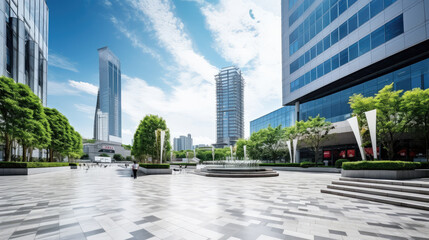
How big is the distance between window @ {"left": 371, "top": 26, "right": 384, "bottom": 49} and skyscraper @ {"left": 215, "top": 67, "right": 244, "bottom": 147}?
132 meters

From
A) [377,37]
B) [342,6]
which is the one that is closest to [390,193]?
[377,37]

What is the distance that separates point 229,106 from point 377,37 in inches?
5389

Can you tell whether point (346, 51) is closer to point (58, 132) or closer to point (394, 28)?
point (394, 28)

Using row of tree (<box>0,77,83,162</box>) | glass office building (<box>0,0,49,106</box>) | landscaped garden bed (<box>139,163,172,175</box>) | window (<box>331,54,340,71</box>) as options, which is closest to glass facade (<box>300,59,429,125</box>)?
window (<box>331,54,340,71</box>)

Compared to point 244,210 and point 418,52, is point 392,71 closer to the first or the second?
point 418,52

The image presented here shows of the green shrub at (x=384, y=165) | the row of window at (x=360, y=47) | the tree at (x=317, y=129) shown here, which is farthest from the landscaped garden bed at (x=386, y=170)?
the tree at (x=317, y=129)

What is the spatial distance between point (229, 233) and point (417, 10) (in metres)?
30.4

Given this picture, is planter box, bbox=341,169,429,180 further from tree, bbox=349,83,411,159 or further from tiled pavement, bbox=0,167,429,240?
tree, bbox=349,83,411,159

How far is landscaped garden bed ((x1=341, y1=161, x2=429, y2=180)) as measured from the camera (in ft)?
36.1

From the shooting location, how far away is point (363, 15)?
2677 centimetres

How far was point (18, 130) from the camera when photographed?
70.9ft

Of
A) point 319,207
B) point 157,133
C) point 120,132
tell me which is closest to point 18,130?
point 157,133

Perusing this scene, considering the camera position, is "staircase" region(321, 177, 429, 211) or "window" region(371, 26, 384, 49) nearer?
"staircase" region(321, 177, 429, 211)

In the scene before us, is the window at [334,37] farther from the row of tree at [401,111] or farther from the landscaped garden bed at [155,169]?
the landscaped garden bed at [155,169]
